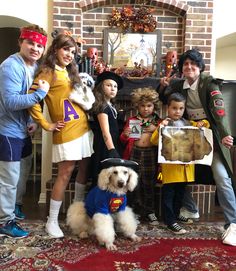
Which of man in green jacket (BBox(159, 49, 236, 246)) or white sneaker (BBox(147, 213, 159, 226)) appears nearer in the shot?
man in green jacket (BBox(159, 49, 236, 246))

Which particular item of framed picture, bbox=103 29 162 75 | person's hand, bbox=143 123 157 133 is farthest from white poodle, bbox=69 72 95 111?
framed picture, bbox=103 29 162 75

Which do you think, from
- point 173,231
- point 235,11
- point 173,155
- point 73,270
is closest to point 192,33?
point 235,11

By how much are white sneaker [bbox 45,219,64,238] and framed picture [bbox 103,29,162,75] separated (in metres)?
1.76

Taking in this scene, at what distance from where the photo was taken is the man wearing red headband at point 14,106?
2.21 metres

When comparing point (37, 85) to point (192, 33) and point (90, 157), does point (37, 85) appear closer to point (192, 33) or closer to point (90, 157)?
point (90, 157)

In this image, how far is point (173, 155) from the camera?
2.50 meters

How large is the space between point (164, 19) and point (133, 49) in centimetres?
46

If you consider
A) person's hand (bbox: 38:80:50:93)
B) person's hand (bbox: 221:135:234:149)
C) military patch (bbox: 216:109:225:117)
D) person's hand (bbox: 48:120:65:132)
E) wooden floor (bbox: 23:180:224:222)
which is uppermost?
person's hand (bbox: 38:80:50:93)

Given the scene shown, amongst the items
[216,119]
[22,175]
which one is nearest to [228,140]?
[216,119]

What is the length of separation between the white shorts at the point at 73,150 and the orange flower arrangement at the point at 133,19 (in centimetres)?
148

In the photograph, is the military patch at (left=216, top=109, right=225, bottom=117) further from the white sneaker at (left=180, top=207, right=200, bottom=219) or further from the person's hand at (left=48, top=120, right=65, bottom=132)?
the person's hand at (left=48, top=120, right=65, bottom=132)

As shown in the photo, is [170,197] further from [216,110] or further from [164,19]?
[164,19]

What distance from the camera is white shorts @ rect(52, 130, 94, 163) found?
2.36 meters

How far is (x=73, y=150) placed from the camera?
93.9 inches
